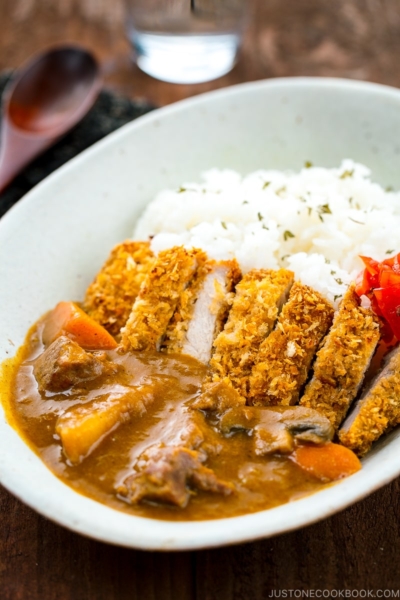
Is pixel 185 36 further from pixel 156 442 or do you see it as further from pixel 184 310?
pixel 156 442

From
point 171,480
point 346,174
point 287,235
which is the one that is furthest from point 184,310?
point 346,174

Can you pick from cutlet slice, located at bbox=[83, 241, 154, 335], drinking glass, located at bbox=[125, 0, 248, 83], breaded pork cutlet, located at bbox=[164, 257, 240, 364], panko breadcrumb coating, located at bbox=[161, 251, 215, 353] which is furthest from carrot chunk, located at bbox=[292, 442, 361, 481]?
drinking glass, located at bbox=[125, 0, 248, 83]

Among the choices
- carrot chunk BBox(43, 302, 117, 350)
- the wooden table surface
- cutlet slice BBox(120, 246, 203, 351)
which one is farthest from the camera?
carrot chunk BBox(43, 302, 117, 350)

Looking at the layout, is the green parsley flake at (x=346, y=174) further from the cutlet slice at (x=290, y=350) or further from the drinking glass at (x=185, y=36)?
the drinking glass at (x=185, y=36)

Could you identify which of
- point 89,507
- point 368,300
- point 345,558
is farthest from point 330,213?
point 89,507

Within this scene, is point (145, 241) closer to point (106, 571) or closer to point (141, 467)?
point (141, 467)

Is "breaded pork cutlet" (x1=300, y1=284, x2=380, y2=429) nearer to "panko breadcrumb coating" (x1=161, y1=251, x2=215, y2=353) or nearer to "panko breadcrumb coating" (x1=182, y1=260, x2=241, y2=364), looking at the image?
"panko breadcrumb coating" (x1=182, y1=260, x2=241, y2=364)

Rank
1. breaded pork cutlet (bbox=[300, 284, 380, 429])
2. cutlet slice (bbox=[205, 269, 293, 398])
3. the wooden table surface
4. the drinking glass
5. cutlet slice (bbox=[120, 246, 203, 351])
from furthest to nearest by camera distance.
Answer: the drinking glass, cutlet slice (bbox=[120, 246, 203, 351]), cutlet slice (bbox=[205, 269, 293, 398]), breaded pork cutlet (bbox=[300, 284, 380, 429]), the wooden table surface
